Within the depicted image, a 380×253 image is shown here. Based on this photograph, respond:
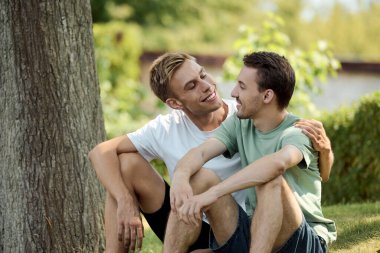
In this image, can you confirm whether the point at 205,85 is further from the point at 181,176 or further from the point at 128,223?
the point at 128,223

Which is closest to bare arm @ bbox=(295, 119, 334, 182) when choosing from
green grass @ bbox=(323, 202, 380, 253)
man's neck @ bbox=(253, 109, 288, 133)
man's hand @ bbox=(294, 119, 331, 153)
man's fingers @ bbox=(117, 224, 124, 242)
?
man's hand @ bbox=(294, 119, 331, 153)

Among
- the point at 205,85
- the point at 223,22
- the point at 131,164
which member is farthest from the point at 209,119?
the point at 223,22

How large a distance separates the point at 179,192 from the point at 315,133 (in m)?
0.75

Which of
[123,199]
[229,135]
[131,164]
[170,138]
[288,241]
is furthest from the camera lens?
[170,138]

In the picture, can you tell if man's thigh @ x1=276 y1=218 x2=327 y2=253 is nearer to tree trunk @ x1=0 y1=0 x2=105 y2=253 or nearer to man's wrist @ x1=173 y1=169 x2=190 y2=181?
man's wrist @ x1=173 y1=169 x2=190 y2=181

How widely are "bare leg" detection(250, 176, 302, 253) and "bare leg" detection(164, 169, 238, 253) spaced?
19 cm

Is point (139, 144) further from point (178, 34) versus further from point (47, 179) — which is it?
point (178, 34)

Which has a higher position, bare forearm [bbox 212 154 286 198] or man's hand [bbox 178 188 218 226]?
bare forearm [bbox 212 154 286 198]

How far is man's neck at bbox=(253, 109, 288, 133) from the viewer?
4277 mm

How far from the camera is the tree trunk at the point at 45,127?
5.07 meters

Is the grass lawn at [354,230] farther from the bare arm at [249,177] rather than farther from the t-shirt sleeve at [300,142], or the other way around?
the bare arm at [249,177]

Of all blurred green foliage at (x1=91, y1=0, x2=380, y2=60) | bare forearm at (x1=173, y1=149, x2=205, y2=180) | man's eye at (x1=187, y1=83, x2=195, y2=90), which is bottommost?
blurred green foliage at (x1=91, y1=0, x2=380, y2=60)

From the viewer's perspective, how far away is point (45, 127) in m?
5.09

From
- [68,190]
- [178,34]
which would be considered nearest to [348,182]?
[68,190]
